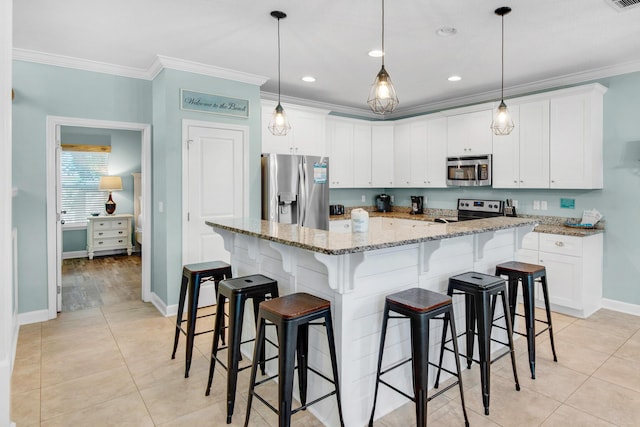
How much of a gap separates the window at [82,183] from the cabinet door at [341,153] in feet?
15.3

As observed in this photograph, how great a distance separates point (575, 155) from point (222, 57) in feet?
12.3

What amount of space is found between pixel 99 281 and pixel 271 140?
313 centimetres

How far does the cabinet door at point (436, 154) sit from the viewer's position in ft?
17.4

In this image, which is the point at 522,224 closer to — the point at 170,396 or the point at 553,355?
the point at 553,355

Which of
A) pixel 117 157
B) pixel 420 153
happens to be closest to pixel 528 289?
pixel 420 153

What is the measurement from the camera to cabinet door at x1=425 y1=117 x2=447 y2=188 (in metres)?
5.31

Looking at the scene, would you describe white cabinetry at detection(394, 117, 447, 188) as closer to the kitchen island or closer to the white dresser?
the kitchen island

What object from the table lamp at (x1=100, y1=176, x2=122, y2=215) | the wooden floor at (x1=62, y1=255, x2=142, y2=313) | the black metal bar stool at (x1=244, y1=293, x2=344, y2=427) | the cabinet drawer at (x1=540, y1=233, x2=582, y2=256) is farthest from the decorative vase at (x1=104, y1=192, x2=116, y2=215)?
the cabinet drawer at (x1=540, y1=233, x2=582, y2=256)

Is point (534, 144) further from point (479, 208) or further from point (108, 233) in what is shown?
point (108, 233)

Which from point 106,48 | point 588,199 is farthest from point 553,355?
point 106,48

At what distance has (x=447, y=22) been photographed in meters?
2.92

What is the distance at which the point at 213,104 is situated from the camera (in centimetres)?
406

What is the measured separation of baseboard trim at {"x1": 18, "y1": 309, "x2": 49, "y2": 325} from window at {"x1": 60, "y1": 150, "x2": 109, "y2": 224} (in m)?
3.91

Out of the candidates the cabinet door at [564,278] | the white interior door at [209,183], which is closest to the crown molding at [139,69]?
the white interior door at [209,183]
